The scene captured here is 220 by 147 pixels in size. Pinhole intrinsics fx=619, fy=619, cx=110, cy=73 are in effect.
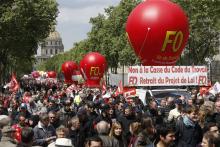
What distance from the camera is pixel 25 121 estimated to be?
13.2 m

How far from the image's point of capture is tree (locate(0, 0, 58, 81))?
172 feet

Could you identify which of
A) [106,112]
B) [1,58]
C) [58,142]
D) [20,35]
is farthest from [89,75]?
[58,142]

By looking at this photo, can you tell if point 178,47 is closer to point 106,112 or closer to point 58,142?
point 106,112

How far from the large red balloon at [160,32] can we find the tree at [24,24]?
26.7 m

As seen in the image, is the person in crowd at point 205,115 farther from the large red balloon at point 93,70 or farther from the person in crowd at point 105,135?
the large red balloon at point 93,70

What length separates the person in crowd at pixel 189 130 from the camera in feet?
37.3

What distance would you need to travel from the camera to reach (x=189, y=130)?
11391 millimetres

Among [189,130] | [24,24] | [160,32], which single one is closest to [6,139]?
[189,130]

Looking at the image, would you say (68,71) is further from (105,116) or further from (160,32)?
(105,116)

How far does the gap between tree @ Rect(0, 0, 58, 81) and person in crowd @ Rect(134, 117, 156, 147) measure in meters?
42.0

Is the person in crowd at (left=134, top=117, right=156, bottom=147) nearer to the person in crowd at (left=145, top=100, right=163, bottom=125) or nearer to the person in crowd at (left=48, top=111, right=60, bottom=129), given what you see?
the person in crowd at (left=48, top=111, right=60, bottom=129)

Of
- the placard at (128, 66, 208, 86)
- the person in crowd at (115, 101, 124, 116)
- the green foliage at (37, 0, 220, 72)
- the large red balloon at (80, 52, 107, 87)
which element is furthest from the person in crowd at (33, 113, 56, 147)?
the large red balloon at (80, 52, 107, 87)

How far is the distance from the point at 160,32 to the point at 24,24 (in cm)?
2994

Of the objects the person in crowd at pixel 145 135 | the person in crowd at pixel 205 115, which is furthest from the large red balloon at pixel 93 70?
the person in crowd at pixel 145 135
